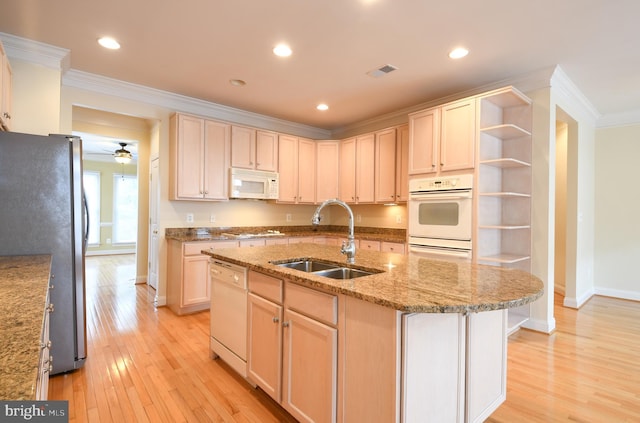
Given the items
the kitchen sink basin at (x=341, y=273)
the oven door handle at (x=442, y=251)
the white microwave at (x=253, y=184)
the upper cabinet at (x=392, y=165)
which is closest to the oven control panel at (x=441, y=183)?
the upper cabinet at (x=392, y=165)

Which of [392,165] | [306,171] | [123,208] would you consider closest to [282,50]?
[392,165]

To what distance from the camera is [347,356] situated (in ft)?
4.86

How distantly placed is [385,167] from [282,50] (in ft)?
7.31

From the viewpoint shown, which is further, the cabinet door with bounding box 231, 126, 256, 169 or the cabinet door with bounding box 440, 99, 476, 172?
the cabinet door with bounding box 231, 126, 256, 169

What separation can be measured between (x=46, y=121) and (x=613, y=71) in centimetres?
560

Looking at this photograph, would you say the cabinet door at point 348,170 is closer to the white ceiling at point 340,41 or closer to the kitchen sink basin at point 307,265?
the white ceiling at point 340,41

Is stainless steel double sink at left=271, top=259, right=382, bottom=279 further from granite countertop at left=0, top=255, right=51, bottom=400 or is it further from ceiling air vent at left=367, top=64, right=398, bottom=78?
ceiling air vent at left=367, top=64, right=398, bottom=78

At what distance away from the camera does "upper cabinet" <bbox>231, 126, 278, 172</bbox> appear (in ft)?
14.6

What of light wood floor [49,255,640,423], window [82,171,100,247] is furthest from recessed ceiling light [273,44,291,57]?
window [82,171,100,247]

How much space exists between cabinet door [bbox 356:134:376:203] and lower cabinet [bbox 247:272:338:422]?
298cm

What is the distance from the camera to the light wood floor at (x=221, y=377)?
6.48 feet

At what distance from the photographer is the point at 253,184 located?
4.62 m

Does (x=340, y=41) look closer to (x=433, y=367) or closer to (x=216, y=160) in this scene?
(x=216, y=160)

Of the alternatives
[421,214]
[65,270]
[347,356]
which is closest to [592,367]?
[421,214]
